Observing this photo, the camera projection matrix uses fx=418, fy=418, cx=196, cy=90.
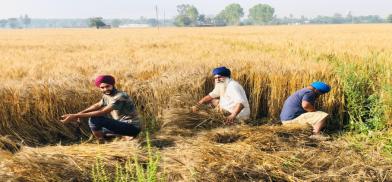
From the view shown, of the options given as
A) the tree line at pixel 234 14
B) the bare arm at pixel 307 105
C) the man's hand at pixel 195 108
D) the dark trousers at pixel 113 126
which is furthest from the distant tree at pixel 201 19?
the dark trousers at pixel 113 126

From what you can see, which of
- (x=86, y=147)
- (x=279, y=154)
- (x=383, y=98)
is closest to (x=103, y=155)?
(x=86, y=147)

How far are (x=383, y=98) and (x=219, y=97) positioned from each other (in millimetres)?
2136

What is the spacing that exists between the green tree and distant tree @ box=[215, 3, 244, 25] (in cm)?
625

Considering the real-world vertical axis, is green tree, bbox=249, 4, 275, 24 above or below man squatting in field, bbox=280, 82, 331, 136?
above

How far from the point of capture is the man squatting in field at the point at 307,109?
17.5 ft

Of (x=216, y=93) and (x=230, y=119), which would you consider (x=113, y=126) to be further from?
(x=216, y=93)

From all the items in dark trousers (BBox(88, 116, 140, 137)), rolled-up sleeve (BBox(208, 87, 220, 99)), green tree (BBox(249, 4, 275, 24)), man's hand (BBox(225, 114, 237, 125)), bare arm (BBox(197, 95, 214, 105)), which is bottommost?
man's hand (BBox(225, 114, 237, 125))

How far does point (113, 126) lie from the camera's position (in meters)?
4.80

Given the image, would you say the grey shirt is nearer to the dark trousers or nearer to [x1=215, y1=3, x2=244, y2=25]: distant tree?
the dark trousers

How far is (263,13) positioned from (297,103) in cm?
15400

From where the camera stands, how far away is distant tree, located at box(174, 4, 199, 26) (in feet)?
425

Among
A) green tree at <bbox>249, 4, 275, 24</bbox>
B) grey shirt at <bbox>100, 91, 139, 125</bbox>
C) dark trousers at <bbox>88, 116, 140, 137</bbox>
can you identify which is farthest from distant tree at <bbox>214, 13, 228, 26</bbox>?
dark trousers at <bbox>88, 116, 140, 137</bbox>

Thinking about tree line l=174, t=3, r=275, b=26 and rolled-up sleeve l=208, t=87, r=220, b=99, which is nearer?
rolled-up sleeve l=208, t=87, r=220, b=99

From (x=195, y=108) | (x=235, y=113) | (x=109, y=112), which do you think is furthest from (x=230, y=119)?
(x=109, y=112)
